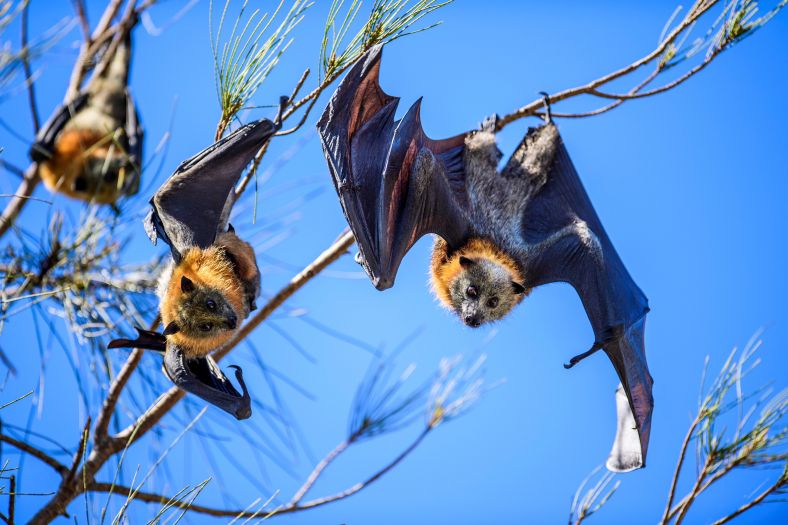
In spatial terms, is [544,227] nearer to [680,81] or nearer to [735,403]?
[680,81]

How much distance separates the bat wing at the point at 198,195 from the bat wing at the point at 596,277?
1.62 m

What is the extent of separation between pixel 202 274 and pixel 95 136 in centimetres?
249

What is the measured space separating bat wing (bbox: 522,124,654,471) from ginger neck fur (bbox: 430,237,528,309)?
111 mm

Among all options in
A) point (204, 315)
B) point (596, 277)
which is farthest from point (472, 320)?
point (204, 315)

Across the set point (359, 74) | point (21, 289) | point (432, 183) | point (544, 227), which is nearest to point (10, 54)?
point (21, 289)

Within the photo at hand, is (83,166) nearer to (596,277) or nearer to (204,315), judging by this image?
(204,315)

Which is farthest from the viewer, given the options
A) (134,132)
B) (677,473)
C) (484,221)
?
(134,132)

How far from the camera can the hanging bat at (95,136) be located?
17.5 feet

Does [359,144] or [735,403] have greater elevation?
[359,144]

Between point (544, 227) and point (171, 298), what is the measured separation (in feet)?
6.58

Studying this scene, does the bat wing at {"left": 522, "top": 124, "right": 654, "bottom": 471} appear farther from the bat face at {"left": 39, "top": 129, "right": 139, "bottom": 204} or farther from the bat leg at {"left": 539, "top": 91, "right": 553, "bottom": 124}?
the bat face at {"left": 39, "top": 129, "right": 139, "bottom": 204}

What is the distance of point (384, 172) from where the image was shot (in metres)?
3.70

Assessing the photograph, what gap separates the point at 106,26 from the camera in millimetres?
4449

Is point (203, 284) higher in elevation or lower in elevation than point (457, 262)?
lower
